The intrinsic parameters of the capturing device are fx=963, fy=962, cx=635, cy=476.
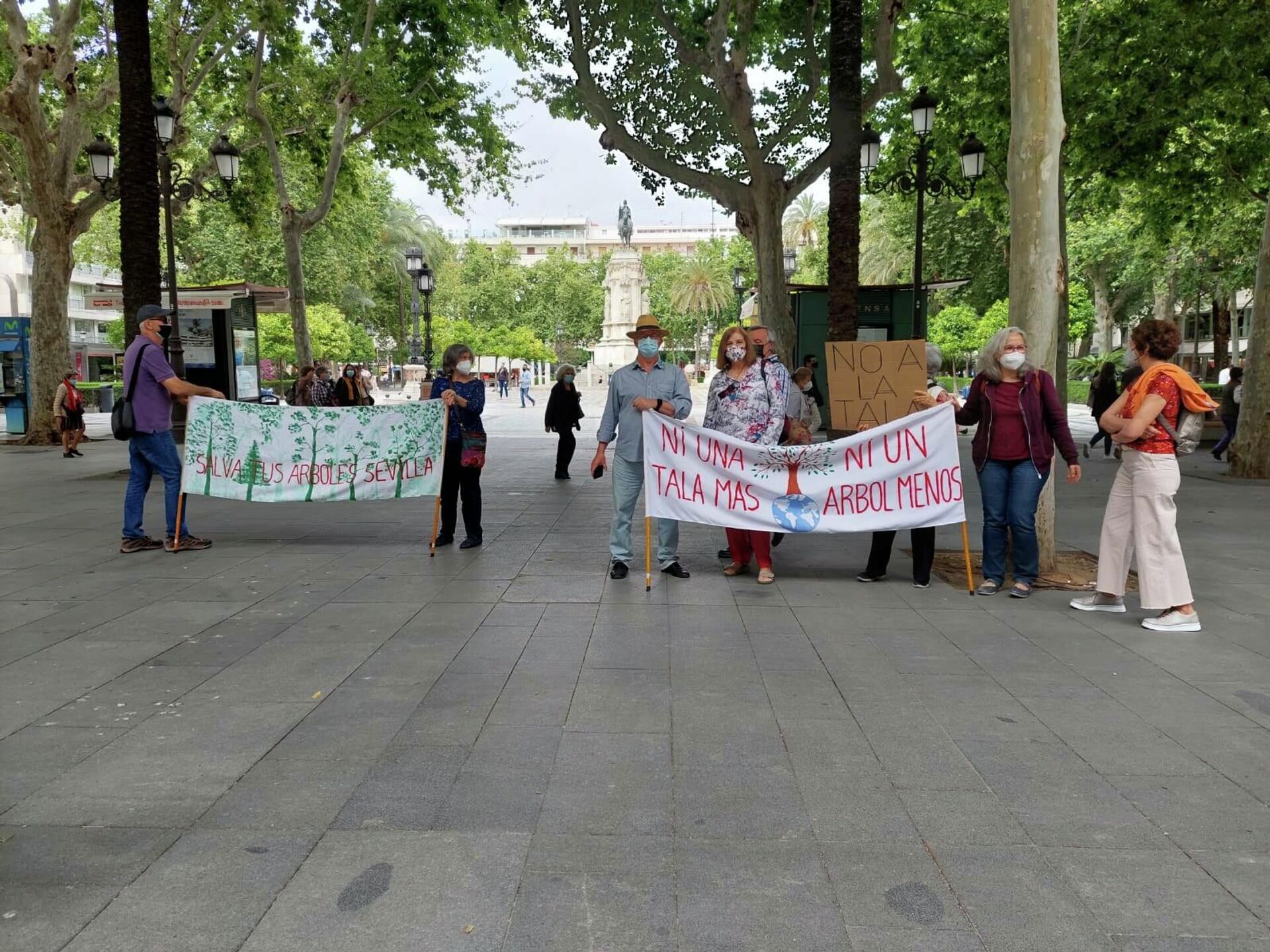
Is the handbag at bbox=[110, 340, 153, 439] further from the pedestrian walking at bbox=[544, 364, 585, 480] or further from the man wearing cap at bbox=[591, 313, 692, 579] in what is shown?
the pedestrian walking at bbox=[544, 364, 585, 480]

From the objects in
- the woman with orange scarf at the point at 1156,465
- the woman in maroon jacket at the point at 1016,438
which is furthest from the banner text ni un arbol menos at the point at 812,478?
the woman with orange scarf at the point at 1156,465

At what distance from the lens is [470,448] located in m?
8.09

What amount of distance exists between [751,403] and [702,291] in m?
80.3

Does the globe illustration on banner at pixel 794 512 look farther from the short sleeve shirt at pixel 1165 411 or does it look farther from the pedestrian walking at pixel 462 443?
the pedestrian walking at pixel 462 443

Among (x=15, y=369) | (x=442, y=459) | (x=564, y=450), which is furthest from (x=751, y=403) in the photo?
(x=15, y=369)

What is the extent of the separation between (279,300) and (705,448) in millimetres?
17811

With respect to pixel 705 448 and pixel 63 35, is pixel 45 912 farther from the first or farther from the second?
pixel 63 35

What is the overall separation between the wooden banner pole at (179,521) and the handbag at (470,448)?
2341mm

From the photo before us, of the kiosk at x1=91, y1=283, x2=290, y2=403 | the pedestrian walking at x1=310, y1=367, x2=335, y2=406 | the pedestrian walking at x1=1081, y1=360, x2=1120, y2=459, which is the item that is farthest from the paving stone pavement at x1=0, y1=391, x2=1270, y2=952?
the kiosk at x1=91, y1=283, x2=290, y2=403

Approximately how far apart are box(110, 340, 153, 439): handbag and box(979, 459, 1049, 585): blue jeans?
6340 mm

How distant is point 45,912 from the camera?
2596 mm

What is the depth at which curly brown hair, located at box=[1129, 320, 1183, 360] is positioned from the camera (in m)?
5.65

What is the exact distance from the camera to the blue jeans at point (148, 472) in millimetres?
7676

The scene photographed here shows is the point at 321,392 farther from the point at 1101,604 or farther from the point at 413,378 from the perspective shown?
the point at 413,378
